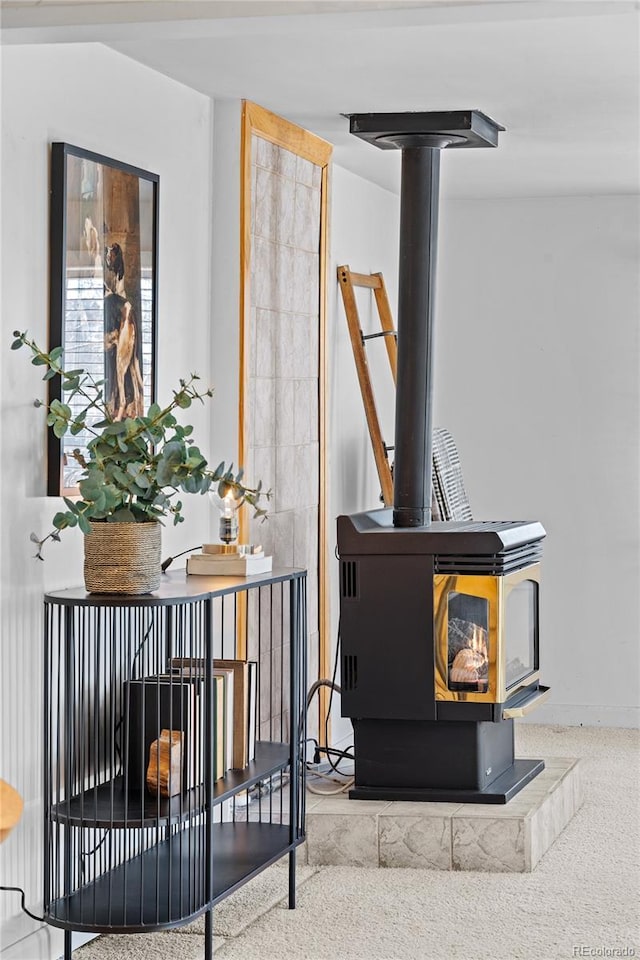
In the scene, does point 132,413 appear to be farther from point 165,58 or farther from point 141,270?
point 165,58

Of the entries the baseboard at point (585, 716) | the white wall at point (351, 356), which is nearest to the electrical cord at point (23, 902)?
the white wall at point (351, 356)

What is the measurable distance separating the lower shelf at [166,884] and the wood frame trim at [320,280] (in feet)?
2.90

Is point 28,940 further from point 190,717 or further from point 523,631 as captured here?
→ point 523,631

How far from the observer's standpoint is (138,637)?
3.49 meters

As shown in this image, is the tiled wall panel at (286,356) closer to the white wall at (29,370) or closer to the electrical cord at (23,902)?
the white wall at (29,370)

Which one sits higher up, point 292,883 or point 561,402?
point 561,402

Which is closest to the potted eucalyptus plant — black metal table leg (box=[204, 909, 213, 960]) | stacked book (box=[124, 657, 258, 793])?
stacked book (box=[124, 657, 258, 793])

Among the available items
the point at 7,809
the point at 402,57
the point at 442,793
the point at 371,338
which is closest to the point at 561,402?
the point at 371,338

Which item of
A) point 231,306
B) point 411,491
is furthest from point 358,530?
point 231,306

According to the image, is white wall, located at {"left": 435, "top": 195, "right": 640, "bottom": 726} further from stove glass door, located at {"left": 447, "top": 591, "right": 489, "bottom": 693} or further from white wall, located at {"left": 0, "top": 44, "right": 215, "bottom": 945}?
white wall, located at {"left": 0, "top": 44, "right": 215, "bottom": 945}

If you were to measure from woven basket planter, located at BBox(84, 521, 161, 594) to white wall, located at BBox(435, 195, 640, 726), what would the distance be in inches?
133

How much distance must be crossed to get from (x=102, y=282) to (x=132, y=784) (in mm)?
1246

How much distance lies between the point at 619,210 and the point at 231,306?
254cm

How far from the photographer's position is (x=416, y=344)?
4.21m
